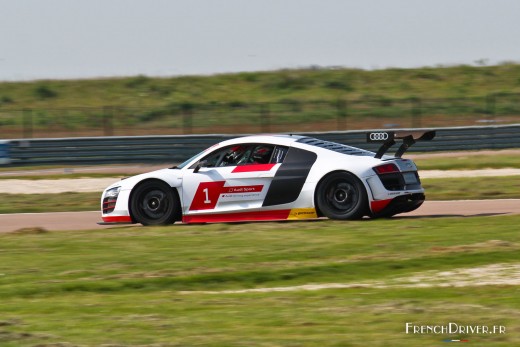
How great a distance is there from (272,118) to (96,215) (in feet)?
81.7

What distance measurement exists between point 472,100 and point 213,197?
31890 mm

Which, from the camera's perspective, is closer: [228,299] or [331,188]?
[228,299]

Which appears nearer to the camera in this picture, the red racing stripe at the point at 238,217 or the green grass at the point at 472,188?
the red racing stripe at the point at 238,217

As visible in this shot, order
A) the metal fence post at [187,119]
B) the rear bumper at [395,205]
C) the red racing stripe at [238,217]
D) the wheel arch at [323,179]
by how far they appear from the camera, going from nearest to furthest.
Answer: the wheel arch at [323,179]
the rear bumper at [395,205]
the red racing stripe at [238,217]
the metal fence post at [187,119]

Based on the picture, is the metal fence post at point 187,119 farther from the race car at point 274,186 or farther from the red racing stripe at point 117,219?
the race car at point 274,186

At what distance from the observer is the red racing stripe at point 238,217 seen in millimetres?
13672

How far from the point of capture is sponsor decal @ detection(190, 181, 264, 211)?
1381cm

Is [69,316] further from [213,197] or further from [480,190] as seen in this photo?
[480,190]

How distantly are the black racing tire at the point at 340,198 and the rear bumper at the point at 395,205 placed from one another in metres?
0.15

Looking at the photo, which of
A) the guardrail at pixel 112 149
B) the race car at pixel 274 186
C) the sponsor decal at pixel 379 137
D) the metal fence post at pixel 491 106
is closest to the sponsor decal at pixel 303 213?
the race car at pixel 274 186

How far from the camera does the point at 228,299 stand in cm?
863

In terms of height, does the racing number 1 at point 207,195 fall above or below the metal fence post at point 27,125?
below

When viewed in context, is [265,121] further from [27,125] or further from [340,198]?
[340,198]

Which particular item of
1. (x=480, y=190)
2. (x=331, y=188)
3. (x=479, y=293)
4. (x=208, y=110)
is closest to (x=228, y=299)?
(x=479, y=293)
